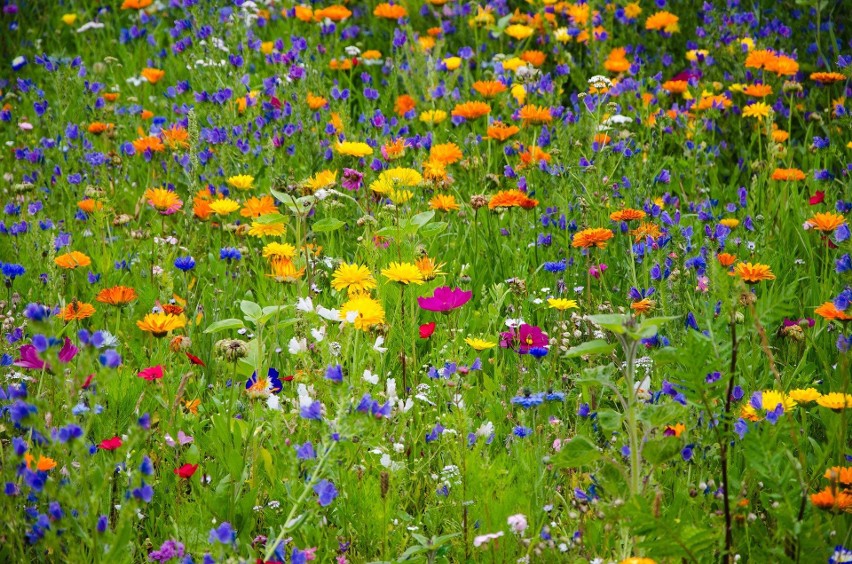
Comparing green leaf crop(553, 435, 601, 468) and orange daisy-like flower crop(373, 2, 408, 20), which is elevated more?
green leaf crop(553, 435, 601, 468)

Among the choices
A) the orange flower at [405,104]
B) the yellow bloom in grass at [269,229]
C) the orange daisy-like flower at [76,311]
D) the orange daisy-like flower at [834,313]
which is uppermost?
the orange daisy-like flower at [834,313]

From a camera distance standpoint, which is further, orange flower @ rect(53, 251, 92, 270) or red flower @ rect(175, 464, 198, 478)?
orange flower @ rect(53, 251, 92, 270)

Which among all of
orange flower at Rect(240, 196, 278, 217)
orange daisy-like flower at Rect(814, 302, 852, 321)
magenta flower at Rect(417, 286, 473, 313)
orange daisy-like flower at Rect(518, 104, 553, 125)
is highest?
orange daisy-like flower at Rect(814, 302, 852, 321)

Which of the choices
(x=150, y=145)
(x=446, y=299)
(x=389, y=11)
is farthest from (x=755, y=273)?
(x=389, y=11)

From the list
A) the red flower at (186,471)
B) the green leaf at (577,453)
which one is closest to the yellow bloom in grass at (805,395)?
the green leaf at (577,453)

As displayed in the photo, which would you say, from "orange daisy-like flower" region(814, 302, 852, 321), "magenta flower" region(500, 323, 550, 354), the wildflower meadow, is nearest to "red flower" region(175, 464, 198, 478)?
the wildflower meadow

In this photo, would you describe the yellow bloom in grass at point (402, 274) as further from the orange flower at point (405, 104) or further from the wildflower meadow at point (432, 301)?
the orange flower at point (405, 104)

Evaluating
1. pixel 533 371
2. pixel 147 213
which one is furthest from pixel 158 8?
pixel 533 371

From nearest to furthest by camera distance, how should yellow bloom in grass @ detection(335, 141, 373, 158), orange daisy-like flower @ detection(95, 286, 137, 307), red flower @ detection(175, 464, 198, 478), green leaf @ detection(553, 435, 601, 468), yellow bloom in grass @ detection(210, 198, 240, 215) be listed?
green leaf @ detection(553, 435, 601, 468) → red flower @ detection(175, 464, 198, 478) → orange daisy-like flower @ detection(95, 286, 137, 307) → yellow bloom in grass @ detection(210, 198, 240, 215) → yellow bloom in grass @ detection(335, 141, 373, 158)

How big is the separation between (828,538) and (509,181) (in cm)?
226

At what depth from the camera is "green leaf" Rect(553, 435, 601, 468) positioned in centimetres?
184

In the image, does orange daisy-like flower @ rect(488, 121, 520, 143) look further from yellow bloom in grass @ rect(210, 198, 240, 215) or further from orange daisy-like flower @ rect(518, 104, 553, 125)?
yellow bloom in grass @ rect(210, 198, 240, 215)

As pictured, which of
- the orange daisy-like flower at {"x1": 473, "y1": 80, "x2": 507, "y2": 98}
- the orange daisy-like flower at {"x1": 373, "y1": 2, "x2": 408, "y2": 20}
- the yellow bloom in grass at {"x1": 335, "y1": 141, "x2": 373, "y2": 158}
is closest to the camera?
→ the yellow bloom in grass at {"x1": 335, "y1": 141, "x2": 373, "y2": 158}

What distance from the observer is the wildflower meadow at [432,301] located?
1.90 meters
